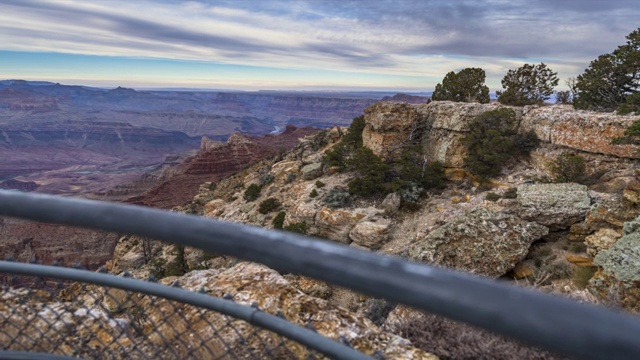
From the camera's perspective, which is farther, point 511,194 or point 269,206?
point 269,206

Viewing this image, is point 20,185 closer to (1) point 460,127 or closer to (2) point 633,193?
(1) point 460,127

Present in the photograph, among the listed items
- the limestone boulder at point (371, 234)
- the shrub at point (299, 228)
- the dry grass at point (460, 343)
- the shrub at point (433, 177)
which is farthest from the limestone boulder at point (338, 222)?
the dry grass at point (460, 343)

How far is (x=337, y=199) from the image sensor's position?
18.4 meters

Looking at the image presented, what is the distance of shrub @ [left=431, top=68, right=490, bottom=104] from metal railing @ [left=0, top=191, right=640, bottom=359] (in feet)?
79.5

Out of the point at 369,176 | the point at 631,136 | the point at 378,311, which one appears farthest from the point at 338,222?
the point at 631,136

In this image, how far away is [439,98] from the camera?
2534 cm

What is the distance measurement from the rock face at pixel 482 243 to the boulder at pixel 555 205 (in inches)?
23.2

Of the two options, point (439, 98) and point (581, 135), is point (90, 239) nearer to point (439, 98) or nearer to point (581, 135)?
point (439, 98)

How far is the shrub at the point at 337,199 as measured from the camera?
18.0 m

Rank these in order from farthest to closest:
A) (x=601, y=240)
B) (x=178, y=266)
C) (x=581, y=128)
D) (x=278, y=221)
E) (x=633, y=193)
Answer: (x=178, y=266) → (x=278, y=221) → (x=581, y=128) → (x=633, y=193) → (x=601, y=240)

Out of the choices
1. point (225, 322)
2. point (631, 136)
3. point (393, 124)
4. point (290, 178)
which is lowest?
point (290, 178)

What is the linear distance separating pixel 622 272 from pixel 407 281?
31.5ft

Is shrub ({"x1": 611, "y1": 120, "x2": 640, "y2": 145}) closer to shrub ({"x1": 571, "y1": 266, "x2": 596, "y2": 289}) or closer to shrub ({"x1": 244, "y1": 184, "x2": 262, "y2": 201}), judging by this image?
shrub ({"x1": 571, "y1": 266, "x2": 596, "y2": 289})

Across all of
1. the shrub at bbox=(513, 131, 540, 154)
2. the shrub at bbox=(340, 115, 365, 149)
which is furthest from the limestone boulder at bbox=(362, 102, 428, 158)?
the shrub at bbox=(513, 131, 540, 154)
